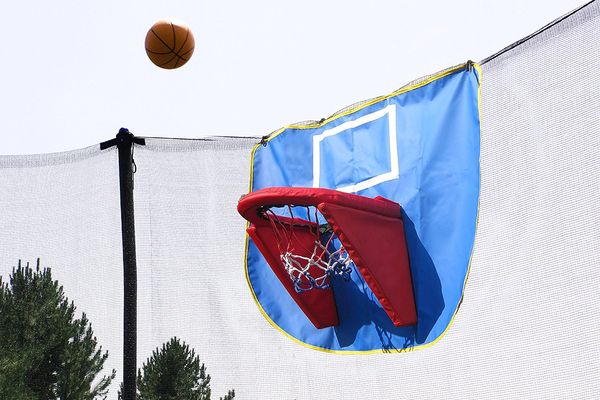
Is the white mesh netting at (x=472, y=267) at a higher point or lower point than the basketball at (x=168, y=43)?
lower

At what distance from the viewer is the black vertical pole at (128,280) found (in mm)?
3640

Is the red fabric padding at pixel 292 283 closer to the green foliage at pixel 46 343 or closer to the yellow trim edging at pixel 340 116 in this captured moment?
the yellow trim edging at pixel 340 116

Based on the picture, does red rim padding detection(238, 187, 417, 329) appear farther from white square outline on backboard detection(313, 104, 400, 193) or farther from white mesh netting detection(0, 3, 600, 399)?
white mesh netting detection(0, 3, 600, 399)

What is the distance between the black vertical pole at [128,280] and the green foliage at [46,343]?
1.04ft

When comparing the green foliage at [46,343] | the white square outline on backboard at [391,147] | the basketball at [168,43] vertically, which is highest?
the basketball at [168,43]

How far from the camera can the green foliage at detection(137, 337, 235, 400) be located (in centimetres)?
401

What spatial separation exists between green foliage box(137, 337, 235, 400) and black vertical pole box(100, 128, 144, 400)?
23 cm

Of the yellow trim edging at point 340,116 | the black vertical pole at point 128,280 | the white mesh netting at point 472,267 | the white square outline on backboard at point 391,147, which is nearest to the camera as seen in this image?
the white mesh netting at point 472,267

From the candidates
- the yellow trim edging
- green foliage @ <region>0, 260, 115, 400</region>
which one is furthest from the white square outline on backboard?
green foliage @ <region>0, 260, 115, 400</region>

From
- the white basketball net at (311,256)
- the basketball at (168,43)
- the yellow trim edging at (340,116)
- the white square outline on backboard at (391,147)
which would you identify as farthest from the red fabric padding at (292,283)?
the basketball at (168,43)

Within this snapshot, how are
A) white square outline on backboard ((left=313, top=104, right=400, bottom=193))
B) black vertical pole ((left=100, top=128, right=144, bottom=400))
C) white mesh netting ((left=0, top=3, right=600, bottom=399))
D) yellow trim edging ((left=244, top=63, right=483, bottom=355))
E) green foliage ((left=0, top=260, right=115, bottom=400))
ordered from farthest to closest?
green foliage ((left=0, top=260, right=115, bottom=400)), white square outline on backboard ((left=313, top=104, right=400, bottom=193)), black vertical pole ((left=100, top=128, right=144, bottom=400)), yellow trim edging ((left=244, top=63, right=483, bottom=355)), white mesh netting ((left=0, top=3, right=600, bottom=399))

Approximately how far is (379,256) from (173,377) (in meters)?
1.26

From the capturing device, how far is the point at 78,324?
4113 millimetres

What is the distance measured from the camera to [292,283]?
3.96 meters
